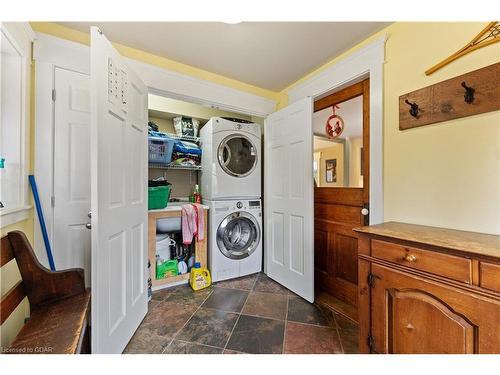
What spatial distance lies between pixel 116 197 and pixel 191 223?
3.40ft

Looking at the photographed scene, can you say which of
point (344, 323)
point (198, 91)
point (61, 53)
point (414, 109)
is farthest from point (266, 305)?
point (61, 53)

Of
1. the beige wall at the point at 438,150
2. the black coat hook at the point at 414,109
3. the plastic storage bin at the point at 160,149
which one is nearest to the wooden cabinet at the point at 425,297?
the beige wall at the point at 438,150

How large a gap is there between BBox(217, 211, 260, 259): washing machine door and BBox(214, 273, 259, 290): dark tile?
0.25 m

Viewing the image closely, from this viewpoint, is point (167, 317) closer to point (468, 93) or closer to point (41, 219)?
point (41, 219)

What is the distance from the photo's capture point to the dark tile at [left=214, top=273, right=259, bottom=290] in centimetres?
219

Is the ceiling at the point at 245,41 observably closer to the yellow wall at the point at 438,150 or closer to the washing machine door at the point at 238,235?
the yellow wall at the point at 438,150

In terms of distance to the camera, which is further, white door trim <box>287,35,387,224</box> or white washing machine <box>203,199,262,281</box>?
white washing machine <box>203,199,262,281</box>

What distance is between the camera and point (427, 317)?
35.6 inches

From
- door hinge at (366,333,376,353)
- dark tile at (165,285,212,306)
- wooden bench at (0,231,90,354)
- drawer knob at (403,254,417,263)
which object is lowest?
dark tile at (165,285,212,306)

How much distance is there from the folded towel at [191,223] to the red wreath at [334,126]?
1566mm

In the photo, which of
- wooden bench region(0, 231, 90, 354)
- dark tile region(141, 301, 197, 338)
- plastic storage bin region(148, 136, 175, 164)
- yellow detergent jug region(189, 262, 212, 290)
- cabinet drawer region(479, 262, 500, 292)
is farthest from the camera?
plastic storage bin region(148, 136, 175, 164)

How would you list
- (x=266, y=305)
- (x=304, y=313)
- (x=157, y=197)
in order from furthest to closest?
(x=157, y=197), (x=266, y=305), (x=304, y=313)

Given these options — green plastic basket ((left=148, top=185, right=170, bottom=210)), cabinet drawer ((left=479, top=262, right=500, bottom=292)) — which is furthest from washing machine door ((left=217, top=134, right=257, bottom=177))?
cabinet drawer ((left=479, top=262, right=500, bottom=292))

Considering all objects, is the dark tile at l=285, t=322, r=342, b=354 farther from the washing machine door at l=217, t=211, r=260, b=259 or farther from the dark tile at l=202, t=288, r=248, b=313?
the washing machine door at l=217, t=211, r=260, b=259
